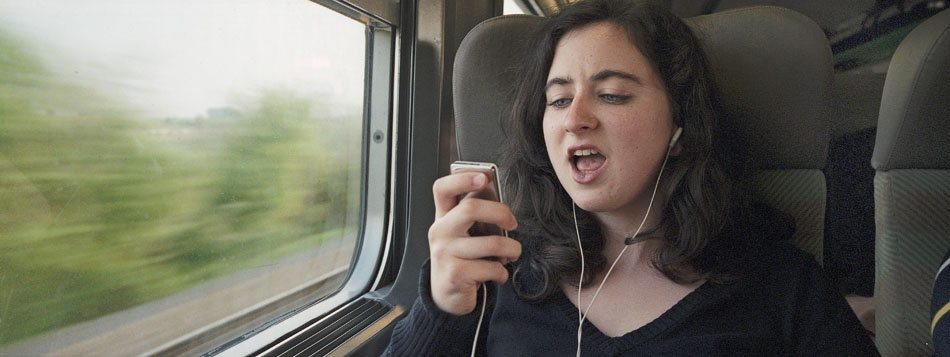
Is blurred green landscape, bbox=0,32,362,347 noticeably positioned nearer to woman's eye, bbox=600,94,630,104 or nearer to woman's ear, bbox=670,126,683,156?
woman's eye, bbox=600,94,630,104

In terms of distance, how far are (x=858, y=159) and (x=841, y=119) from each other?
0.19 metres

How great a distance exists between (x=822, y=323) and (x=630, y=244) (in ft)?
1.30

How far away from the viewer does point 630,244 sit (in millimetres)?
1220

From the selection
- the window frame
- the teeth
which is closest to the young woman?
the teeth

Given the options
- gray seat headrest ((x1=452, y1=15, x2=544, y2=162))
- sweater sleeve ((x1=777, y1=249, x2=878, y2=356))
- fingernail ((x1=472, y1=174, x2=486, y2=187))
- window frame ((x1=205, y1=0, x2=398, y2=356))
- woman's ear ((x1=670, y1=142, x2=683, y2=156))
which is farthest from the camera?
window frame ((x1=205, y1=0, x2=398, y2=356))

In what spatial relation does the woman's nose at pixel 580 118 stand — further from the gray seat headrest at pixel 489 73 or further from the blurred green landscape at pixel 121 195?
the blurred green landscape at pixel 121 195

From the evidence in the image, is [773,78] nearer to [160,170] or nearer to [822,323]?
[822,323]

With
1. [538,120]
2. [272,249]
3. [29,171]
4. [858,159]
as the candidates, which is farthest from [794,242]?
[29,171]

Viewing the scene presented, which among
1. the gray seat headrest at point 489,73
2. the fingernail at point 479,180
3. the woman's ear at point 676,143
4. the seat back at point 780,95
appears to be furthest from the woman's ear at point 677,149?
the fingernail at point 479,180

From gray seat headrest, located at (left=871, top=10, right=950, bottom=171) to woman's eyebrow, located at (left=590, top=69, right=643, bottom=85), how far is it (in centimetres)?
68

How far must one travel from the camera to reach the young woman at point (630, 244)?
103 centimetres

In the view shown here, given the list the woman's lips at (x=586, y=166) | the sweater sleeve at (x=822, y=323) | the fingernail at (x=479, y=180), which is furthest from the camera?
the woman's lips at (x=586, y=166)

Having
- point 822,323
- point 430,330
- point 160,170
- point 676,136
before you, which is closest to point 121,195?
point 160,170

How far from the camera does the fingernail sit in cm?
89
